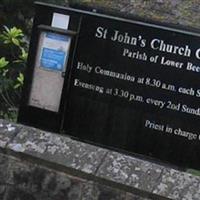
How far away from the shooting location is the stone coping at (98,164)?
4148 mm

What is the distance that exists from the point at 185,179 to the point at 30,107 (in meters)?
1.25

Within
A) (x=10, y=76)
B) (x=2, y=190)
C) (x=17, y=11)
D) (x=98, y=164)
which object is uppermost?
(x=17, y=11)

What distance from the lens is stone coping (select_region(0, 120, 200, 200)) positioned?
4.15 m

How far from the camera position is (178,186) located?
414 centimetres

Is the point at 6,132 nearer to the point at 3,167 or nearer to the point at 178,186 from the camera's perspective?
the point at 3,167

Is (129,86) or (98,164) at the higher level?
(129,86)

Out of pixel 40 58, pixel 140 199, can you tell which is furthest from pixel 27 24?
pixel 140 199

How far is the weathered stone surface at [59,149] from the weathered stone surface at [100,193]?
0.33ft

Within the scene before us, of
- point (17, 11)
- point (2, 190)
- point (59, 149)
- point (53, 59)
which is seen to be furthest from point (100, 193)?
point (17, 11)

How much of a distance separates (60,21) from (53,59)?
0.26 meters

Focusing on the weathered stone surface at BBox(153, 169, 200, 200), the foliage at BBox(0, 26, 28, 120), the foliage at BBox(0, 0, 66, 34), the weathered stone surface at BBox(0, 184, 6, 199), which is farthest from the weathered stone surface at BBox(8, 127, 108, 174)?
the foliage at BBox(0, 0, 66, 34)

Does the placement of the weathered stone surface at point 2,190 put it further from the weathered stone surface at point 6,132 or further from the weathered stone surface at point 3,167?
the weathered stone surface at point 6,132

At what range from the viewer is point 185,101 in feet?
14.5

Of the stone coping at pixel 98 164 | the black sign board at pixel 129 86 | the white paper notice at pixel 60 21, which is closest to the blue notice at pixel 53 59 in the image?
the black sign board at pixel 129 86
